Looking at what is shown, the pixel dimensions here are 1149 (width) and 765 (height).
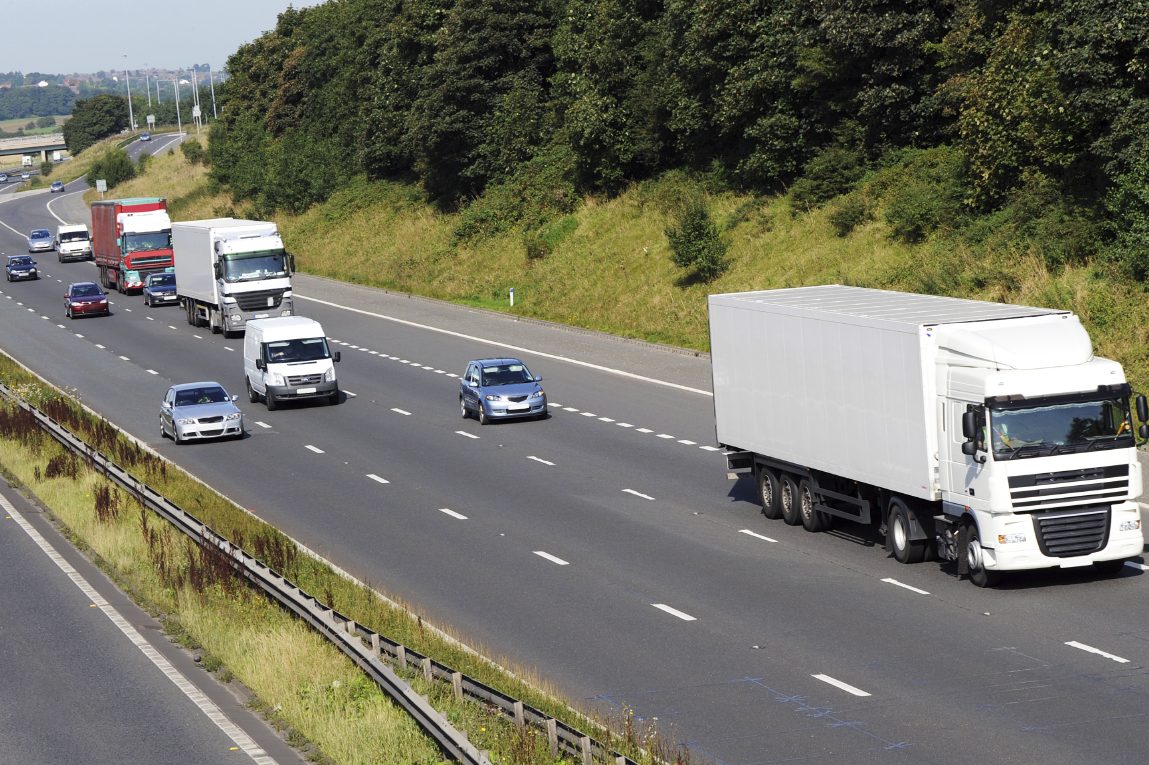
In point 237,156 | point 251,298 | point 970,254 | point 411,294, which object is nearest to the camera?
point 970,254

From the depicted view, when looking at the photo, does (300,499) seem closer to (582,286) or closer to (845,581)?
(845,581)

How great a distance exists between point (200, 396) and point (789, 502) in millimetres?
16939

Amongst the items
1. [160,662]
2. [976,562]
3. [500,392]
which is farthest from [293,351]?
[976,562]

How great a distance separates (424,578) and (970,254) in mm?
22725

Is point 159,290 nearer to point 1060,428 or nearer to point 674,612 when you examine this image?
point 674,612

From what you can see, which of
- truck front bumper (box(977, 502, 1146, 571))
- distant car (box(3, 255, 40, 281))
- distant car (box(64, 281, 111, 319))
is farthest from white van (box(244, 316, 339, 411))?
distant car (box(3, 255, 40, 281))

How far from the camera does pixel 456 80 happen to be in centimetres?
7306

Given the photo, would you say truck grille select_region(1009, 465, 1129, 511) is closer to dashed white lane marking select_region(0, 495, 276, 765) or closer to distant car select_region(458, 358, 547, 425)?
dashed white lane marking select_region(0, 495, 276, 765)

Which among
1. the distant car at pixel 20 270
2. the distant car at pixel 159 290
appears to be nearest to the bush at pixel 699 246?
the distant car at pixel 159 290

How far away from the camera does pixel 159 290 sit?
222 ft

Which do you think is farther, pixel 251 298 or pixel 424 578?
pixel 251 298

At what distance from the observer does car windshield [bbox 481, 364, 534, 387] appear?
36094 mm

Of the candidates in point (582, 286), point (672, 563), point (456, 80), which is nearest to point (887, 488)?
point (672, 563)

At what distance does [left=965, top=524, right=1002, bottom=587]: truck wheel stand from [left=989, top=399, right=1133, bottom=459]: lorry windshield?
1159mm
